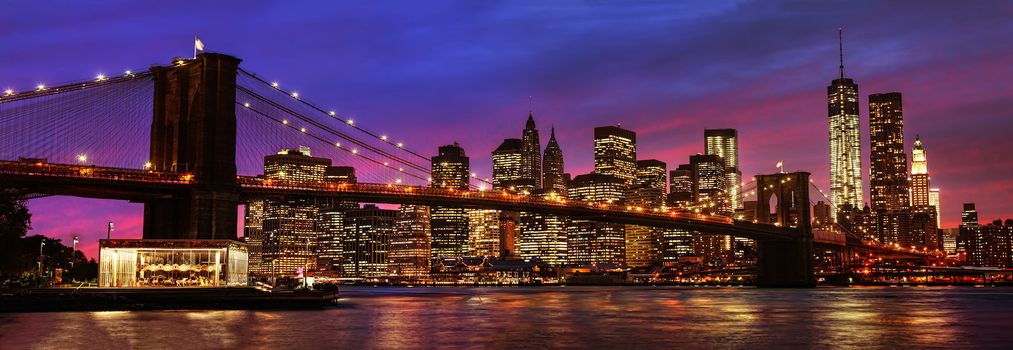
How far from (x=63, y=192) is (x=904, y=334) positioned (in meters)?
54.0

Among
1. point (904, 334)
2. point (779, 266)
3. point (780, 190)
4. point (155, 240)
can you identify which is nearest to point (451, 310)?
point (155, 240)

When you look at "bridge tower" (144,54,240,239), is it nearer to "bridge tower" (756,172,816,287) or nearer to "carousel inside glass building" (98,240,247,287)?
"carousel inside glass building" (98,240,247,287)

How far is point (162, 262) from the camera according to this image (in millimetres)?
65250

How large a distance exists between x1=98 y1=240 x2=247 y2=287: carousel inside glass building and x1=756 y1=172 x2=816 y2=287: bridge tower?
8293cm

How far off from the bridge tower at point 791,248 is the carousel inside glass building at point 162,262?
3265 inches

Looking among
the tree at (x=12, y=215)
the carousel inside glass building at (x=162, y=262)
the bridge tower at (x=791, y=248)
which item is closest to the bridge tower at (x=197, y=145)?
the carousel inside glass building at (x=162, y=262)

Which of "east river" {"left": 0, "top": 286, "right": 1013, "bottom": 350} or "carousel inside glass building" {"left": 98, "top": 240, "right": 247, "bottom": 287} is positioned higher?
"carousel inside glass building" {"left": 98, "top": 240, "right": 247, "bottom": 287}

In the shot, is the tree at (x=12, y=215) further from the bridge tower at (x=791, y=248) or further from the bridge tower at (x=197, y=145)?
the bridge tower at (x=791, y=248)

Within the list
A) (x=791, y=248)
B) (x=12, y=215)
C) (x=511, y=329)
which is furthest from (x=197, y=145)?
(x=791, y=248)

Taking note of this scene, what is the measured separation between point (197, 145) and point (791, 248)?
8528cm

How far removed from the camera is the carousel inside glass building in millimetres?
64875

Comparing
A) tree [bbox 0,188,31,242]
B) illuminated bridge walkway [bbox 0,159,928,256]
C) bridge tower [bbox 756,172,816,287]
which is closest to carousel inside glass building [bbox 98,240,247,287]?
illuminated bridge walkway [bbox 0,159,928,256]

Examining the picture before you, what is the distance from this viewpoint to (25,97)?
6369 centimetres

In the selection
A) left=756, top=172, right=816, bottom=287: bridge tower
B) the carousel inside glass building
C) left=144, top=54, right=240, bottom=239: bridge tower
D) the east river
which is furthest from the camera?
left=756, top=172, right=816, bottom=287: bridge tower
